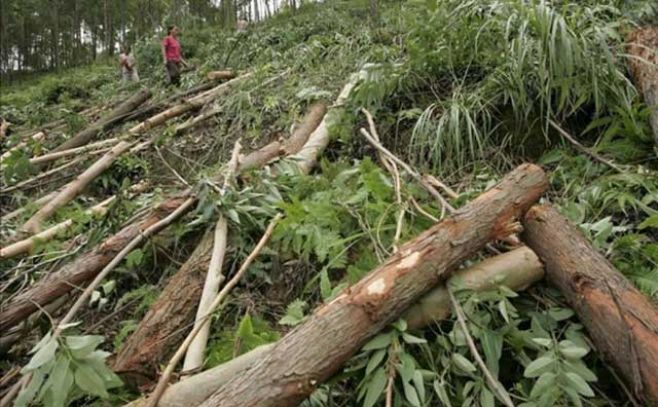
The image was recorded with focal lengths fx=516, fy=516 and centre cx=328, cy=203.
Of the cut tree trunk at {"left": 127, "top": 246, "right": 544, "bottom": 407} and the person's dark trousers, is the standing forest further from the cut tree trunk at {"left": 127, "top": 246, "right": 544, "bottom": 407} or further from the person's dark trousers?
the person's dark trousers

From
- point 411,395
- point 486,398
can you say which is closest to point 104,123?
point 411,395

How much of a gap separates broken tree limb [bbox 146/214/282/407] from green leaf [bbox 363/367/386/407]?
2.20ft

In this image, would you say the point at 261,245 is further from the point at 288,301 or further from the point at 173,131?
the point at 173,131

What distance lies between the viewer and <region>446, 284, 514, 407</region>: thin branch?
1493 millimetres

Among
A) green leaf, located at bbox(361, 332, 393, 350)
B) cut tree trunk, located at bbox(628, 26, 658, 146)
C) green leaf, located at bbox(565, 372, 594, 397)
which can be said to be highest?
cut tree trunk, located at bbox(628, 26, 658, 146)

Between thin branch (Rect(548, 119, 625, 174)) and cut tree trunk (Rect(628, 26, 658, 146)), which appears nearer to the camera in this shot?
thin branch (Rect(548, 119, 625, 174))

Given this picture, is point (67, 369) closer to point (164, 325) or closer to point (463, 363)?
point (164, 325)

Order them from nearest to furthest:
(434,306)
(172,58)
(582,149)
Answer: (434,306), (582,149), (172,58)

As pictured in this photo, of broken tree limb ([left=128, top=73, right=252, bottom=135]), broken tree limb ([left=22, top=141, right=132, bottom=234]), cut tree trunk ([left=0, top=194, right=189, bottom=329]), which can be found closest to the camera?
cut tree trunk ([left=0, top=194, right=189, bottom=329])

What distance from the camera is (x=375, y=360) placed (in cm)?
162

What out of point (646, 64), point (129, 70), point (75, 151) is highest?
point (129, 70)

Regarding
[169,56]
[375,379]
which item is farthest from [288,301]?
[169,56]

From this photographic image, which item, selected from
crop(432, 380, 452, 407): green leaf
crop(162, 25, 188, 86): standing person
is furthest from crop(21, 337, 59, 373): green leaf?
crop(162, 25, 188, 86): standing person

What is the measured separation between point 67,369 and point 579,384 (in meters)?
1.53
